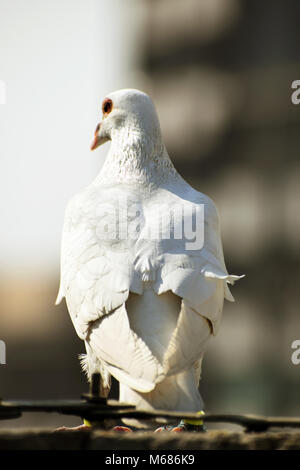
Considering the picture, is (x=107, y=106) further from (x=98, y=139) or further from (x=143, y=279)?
(x=143, y=279)

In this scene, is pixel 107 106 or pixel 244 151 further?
pixel 244 151

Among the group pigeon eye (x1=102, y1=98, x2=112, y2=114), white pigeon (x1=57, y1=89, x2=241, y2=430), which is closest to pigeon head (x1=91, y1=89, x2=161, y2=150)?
pigeon eye (x1=102, y1=98, x2=112, y2=114)

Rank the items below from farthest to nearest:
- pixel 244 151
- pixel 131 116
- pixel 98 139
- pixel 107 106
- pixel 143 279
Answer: pixel 244 151
pixel 98 139
pixel 107 106
pixel 131 116
pixel 143 279

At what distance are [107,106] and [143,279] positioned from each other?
2653 millimetres

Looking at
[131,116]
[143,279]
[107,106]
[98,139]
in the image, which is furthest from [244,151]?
[143,279]

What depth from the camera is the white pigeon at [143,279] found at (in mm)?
5961

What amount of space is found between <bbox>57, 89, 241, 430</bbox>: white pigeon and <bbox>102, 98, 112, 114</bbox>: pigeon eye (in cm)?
63

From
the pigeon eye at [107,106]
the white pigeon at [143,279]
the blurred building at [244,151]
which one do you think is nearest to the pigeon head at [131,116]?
the pigeon eye at [107,106]

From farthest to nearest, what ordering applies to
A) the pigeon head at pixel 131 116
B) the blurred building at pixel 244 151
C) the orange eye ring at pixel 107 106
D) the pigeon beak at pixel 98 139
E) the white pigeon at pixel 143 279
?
1. the blurred building at pixel 244 151
2. the pigeon beak at pixel 98 139
3. the orange eye ring at pixel 107 106
4. the pigeon head at pixel 131 116
5. the white pigeon at pixel 143 279

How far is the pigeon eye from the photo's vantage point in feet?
27.2

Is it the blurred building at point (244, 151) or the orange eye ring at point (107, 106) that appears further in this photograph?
the blurred building at point (244, 151)

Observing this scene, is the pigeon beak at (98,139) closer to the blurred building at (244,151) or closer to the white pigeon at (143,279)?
the white pigeon at (143,279)

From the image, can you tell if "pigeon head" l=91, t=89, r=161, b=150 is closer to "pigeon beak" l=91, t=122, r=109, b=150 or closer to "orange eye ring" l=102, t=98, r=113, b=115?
"orange eye ring" l=102, t=98, r=113, b=115

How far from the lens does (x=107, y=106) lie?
27.4 ft
